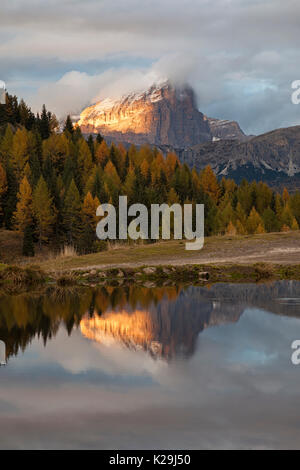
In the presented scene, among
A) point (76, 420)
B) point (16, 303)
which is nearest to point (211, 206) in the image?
point (16, 303)

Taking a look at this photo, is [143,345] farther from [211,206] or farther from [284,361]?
[211,206]

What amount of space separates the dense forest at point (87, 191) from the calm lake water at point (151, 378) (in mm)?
35375

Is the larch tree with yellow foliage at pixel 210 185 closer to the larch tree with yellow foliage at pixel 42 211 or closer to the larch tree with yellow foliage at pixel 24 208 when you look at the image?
the larch tree with yellow foliage at pixel 42 211

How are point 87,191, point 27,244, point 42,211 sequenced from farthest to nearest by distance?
point 87,191 → point 42,211 → point 27,244

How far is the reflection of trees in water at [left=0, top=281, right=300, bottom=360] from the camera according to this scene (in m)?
14.4

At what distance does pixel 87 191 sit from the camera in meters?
78.5

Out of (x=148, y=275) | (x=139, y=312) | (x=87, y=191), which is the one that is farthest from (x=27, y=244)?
(x=139, y=312)

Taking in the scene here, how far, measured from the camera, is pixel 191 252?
39.1 m

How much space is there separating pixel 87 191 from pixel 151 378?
6888cm

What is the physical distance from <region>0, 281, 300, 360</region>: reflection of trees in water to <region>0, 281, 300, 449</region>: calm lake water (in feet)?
0.17

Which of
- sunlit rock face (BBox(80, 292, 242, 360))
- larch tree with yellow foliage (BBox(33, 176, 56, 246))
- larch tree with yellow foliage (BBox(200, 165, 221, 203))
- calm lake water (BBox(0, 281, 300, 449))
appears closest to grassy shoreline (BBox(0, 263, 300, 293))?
sunlit rock face (BBox(80, 292, 242, 360))

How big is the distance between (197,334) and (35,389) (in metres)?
5.55

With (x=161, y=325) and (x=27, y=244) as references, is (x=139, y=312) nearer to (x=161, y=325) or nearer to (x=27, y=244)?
(x=161, y=325)
